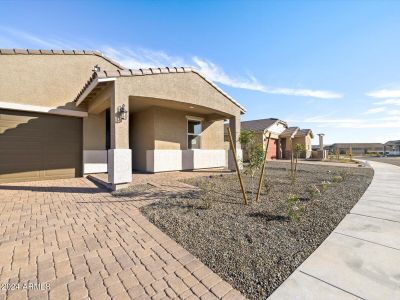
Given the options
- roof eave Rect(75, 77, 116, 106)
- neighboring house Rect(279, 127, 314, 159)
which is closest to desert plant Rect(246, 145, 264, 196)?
roof eave Rect(75, 77, 116, 106)

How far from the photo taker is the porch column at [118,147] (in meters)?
7.10

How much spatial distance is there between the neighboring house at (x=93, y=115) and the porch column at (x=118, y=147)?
0.03m

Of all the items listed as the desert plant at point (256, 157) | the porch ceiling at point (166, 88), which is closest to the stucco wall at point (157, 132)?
the porch ceiling at point (166, 88)

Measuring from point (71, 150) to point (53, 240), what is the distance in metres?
8.01

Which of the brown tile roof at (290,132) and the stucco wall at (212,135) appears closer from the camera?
the stucco wall at (212,135)

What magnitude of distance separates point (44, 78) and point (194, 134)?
27.6 feet

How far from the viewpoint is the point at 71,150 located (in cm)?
1045

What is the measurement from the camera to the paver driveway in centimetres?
245

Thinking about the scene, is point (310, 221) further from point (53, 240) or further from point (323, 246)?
point (53, 240)

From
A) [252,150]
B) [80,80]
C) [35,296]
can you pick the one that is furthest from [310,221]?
[80,80]

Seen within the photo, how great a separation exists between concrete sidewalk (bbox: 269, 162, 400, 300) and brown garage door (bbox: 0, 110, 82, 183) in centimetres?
1117

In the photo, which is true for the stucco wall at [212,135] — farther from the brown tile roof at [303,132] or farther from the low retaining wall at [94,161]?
the brown tile roof at [303,132]

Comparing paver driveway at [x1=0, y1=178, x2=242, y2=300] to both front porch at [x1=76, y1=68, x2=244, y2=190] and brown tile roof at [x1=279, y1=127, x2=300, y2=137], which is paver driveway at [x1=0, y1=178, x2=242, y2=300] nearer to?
front porch at [x1=76, y1=68, x2=244, y2=190]

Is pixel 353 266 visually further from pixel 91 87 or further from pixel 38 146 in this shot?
pixel 38 146
